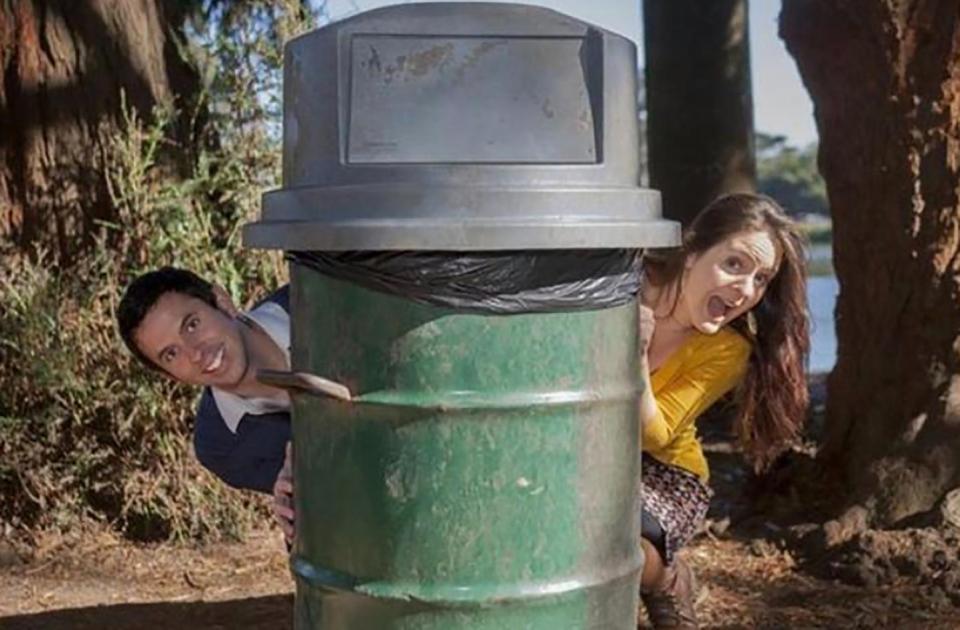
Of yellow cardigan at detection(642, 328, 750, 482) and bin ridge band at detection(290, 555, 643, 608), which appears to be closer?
bin ridge band at detection(290, 555, 643, 608)

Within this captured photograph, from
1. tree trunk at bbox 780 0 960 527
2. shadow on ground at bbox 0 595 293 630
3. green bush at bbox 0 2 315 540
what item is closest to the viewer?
shadow on ground at bbox 0 595 293 630

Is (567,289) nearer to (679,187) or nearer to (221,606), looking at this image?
(221,606)

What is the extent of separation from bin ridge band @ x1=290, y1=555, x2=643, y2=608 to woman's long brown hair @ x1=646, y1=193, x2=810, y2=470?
1200 mm

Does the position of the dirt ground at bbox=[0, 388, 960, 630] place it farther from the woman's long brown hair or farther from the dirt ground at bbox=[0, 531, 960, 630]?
the woman's long brown hair

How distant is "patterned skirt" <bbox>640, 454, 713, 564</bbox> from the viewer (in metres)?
4.20

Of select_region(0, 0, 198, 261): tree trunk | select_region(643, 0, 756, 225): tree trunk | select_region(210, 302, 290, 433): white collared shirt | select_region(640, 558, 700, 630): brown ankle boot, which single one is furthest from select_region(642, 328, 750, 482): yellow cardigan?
select_region(643, 0, 756, 225): tree trunk

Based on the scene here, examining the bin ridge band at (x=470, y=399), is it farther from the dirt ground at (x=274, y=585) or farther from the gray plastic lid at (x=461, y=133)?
the dirt ground at (x=274, y=585)

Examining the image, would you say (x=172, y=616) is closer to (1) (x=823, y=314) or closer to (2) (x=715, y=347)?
(2) (x=715, y=347)

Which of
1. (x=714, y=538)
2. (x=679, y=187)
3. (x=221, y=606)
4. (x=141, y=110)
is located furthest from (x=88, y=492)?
(x=679, y=187)

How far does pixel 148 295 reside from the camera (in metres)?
3.77

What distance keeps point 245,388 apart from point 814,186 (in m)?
10.7

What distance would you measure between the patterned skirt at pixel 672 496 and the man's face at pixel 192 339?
116cm

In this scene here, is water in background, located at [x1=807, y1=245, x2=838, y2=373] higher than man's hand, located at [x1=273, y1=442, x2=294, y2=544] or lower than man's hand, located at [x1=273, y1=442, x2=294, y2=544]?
lower

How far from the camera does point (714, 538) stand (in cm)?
604
